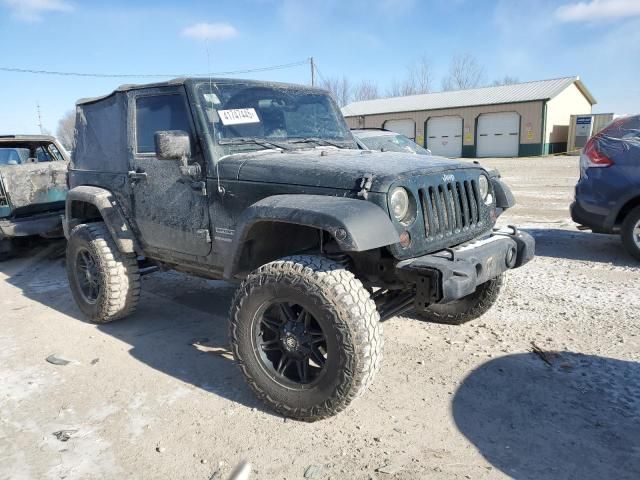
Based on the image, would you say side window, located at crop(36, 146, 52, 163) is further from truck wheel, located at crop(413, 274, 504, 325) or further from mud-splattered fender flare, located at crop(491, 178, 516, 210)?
mud-splattered fender flare, located at crop(491, 178, 516, 210)

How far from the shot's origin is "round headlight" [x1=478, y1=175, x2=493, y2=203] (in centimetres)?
373

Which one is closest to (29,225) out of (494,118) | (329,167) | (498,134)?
(329,167)

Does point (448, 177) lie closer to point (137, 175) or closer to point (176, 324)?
point (137, 175)

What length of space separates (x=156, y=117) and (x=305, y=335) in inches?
89.2

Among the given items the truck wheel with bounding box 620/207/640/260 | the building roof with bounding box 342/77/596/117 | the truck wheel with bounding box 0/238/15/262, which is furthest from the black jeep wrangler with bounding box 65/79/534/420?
the building roof with bounding box 342/77/596/117

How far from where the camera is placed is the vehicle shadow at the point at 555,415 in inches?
104

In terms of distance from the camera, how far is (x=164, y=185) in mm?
4023

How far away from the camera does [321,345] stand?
10.2 ft

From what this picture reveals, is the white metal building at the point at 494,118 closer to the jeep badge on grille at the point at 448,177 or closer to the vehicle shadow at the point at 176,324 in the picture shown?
the vehicle shadow at the point at 176,324

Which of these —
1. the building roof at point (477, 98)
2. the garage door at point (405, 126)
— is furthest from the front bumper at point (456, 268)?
the garage door at point (405, 126)

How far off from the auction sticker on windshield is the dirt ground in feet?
5.98

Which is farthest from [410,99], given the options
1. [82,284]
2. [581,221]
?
[82,284]

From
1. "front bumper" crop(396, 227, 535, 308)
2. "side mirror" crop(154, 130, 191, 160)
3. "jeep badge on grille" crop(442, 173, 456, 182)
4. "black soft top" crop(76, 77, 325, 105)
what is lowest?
"front bumper" crop(396, 227, 535, 308)

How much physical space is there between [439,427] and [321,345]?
0.84m
